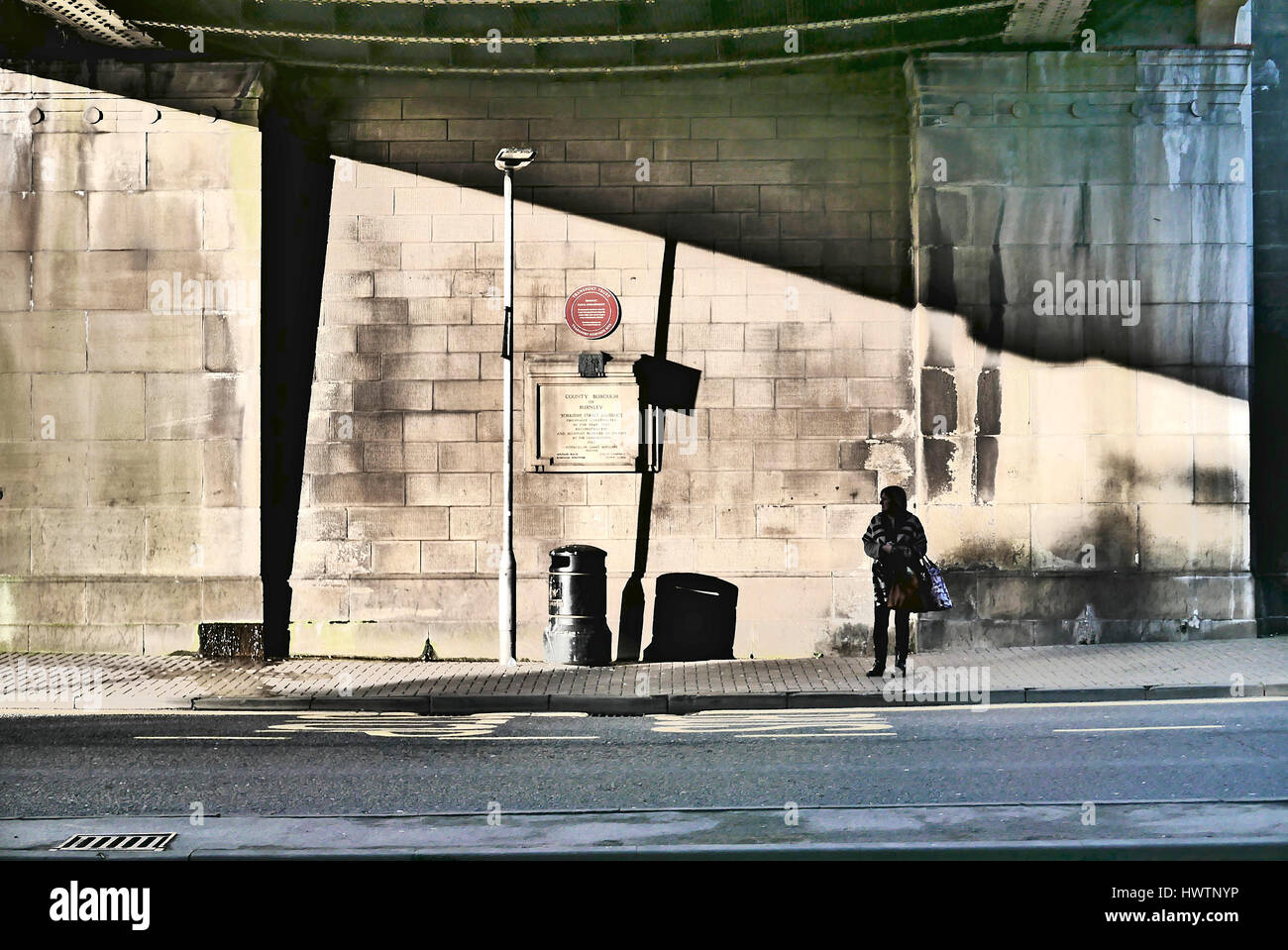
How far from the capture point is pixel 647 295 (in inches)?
562

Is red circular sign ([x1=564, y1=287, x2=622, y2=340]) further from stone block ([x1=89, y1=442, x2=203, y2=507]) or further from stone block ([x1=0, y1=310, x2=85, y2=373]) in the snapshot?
stone block ([x1=0, y1=310, x2=85, y2=373])

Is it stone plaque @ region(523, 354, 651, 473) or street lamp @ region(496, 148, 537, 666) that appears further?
stone plaque @ region(523, 354, 651, 473)

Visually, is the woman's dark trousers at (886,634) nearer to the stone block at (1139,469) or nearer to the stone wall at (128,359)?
the stone block at (1139,469)

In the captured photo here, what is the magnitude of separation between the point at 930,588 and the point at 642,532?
3.40m

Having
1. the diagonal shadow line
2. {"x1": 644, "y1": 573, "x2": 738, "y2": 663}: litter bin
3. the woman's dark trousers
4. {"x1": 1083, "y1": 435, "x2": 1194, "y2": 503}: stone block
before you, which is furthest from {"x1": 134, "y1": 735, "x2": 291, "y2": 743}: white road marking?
{"x1": 1083, "y1": 435, "x2": 1194, "y2": 503}: stone block

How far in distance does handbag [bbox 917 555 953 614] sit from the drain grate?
25.2ft

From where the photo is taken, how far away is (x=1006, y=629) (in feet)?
45.5

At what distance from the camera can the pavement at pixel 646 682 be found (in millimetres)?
11430

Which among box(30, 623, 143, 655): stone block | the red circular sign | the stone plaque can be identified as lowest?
box(30, 623, 143, 655): stone block

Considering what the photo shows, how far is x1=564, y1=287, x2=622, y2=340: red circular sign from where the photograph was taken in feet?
46.8

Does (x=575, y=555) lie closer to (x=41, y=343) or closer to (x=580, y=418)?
(x=580, y=418)

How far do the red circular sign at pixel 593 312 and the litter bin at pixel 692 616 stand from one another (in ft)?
9.15
